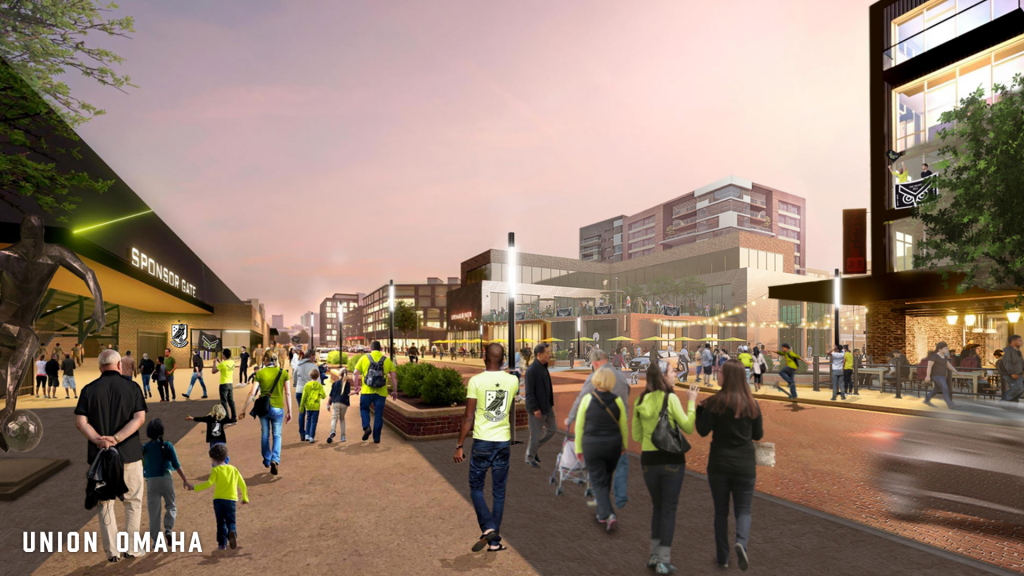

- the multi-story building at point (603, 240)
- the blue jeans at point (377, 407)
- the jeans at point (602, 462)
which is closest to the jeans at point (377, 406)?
the blue jeans at point (377, 407)

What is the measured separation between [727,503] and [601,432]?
125cm

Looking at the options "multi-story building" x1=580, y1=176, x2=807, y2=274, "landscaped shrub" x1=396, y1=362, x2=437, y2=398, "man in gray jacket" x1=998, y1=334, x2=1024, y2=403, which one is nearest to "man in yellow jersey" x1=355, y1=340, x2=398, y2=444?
"landscaped shrub" x1=396, y1=362, x2=437, y2=398

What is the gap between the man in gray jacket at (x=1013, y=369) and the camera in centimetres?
1459

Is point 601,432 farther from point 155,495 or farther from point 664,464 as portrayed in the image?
point 155,495

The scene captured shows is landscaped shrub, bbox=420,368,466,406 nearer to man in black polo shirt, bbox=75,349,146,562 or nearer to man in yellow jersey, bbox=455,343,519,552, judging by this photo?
man in yellow jersey, bbox=455,343,519,552

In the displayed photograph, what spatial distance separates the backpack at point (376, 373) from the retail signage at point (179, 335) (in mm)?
29385

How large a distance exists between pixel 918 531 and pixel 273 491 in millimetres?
7435

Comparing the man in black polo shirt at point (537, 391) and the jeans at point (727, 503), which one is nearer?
the jeans at point (727, 503)

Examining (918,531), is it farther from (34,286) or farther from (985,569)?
(34,286)

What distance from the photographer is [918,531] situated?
541cm

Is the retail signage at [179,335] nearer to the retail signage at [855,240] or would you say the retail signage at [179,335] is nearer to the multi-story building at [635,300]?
the multi-story building at [635,300]

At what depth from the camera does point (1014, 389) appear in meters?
15.0

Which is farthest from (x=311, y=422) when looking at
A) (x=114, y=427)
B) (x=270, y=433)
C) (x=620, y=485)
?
(x=620, y=485)

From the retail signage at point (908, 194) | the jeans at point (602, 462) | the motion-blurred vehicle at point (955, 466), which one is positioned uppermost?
the retail signage at point (908, 194)
